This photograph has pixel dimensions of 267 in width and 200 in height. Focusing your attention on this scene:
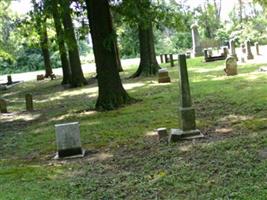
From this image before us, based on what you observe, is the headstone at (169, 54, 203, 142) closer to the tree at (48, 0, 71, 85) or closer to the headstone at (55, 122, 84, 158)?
the headstone at (55, 122, 84, 158)

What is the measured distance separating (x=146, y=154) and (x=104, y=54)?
23.3 feet

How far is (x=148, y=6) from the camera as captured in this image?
16.7m

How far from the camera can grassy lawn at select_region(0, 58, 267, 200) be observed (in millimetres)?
6398

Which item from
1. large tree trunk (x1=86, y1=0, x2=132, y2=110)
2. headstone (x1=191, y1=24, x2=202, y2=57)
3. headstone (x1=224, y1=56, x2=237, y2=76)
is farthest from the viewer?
headstone (x1=191, y1=24, x2=202, y2=57)

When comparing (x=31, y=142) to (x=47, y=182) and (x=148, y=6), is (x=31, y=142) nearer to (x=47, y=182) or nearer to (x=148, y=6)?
(x=47, y=182)

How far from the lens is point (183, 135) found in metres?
9.48

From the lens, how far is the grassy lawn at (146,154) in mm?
6398

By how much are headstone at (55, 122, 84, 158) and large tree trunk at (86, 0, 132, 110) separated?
18.5ft

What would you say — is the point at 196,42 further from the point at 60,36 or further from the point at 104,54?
the point at 104,54

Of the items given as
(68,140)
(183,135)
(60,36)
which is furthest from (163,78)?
(68,140)

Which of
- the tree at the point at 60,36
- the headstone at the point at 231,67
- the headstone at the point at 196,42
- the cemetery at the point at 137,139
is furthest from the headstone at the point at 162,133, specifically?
the headstone at the point at 196,42

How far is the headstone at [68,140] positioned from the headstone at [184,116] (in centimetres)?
184

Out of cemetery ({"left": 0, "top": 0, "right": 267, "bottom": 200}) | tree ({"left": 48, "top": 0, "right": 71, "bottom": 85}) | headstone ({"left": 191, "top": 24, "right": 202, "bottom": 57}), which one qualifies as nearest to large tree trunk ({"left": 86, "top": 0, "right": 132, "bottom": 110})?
cemetery ({"left": 0, "top": 0, "right": 267, "bottom": 200})

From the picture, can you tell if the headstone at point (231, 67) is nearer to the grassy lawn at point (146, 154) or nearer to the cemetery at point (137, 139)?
the cemetery at point (137, 139)
